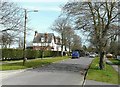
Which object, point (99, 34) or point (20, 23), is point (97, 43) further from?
point (20, 23)

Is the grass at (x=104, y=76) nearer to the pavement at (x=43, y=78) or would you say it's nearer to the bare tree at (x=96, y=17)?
the pavement at (x=43, y=78)

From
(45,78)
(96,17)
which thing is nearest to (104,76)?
(45,78)

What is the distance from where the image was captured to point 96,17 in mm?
34469

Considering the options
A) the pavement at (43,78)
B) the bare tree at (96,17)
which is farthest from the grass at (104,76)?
the bare tree at (96,17)

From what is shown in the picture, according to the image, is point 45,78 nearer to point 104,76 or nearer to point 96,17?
point 104,76

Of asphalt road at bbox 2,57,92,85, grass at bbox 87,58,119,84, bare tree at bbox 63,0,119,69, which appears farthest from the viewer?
bare tree at bbox 63,0,119,69

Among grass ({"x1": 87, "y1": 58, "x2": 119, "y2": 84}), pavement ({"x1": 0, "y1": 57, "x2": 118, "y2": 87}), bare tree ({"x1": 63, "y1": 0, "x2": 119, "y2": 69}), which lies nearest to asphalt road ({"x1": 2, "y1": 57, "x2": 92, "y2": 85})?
pavement ({"x1": 0, "y1": 57, "x2": 118, "y2": 87})

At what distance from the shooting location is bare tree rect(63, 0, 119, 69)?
3353cm

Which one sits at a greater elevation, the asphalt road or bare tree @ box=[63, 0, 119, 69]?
bare tree @ box=[63, 0, 119, 69]

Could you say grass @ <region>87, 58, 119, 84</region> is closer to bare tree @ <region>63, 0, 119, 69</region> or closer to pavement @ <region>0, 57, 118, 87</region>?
pavement @ <region>0, 57, 118, 87</region>

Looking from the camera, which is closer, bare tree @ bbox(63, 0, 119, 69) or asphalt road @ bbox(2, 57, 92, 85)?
asphalt road @ bbox(2, 57, 92, 85)

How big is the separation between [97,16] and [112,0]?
267cm

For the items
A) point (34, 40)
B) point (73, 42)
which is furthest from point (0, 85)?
point (34, 40)

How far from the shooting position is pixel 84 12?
3419 cm
